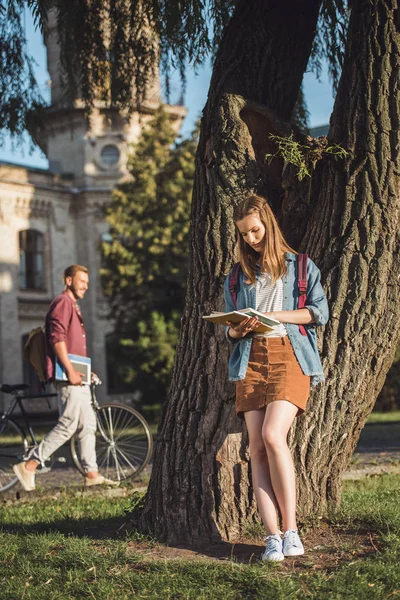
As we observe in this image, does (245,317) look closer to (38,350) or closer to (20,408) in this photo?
(38,350)

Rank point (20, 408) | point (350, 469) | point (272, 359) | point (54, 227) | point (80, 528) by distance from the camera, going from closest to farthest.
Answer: point (272, 359), point (80, 528), point (350, 469), point (20, 408), point (54, 227)

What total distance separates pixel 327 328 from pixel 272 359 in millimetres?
626

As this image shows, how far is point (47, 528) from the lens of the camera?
5.88 metres

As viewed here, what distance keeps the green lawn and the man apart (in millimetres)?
2110

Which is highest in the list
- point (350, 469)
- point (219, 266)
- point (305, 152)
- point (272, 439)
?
point (305, 152)

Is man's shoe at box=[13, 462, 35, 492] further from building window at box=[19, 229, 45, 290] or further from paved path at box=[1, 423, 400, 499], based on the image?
building window at box=[19, 229, 45, 290]

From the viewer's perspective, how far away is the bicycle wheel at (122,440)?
29.2ft

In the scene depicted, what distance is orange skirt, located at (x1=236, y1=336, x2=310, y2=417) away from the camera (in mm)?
4637

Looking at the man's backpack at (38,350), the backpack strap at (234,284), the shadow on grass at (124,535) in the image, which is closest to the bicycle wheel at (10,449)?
the man's backpack at (38,350)

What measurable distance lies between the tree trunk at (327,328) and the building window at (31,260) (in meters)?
30.2

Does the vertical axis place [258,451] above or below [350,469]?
above

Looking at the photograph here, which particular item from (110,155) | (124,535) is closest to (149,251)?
(110,155)

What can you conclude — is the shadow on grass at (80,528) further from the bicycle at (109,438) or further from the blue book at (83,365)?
the bicycle at (109,438)

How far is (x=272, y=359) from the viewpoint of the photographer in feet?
15.4
